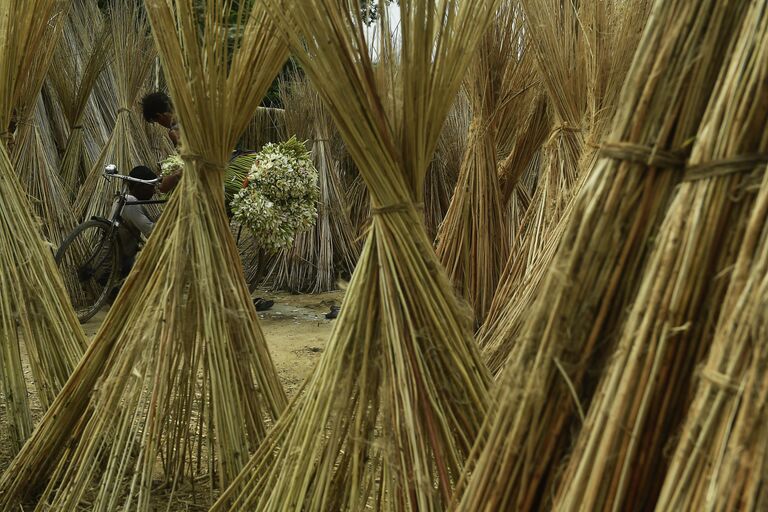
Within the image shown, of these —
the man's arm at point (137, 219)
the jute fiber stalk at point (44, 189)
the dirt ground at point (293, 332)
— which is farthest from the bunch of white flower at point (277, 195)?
the jute fiber stalk at point (44, 189)

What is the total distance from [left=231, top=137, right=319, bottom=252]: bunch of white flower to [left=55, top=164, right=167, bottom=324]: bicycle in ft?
1.80

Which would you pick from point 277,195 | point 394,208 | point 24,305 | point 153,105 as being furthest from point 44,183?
point 394,208

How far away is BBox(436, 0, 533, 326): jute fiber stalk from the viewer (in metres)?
2.86

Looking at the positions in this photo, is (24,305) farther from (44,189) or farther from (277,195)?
(44,189)

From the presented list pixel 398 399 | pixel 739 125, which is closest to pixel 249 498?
pixel 398 399

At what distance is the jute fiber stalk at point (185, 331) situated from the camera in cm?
161

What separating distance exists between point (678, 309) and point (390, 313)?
1.71ft

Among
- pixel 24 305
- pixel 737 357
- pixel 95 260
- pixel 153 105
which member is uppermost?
pixel 153 105

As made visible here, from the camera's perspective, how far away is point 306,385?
1.37 meters

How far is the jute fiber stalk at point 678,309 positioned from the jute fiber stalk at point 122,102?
4.74m

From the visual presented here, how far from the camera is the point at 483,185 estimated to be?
2.92m

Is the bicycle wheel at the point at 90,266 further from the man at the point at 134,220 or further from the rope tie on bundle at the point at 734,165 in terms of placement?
the rope tie on bundle at the point at 734,165

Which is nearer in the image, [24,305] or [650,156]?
[650,156]

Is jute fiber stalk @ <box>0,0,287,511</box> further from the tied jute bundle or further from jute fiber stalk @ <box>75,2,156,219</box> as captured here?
jute fiber stalk @ <box>75,2,156,219</box>
